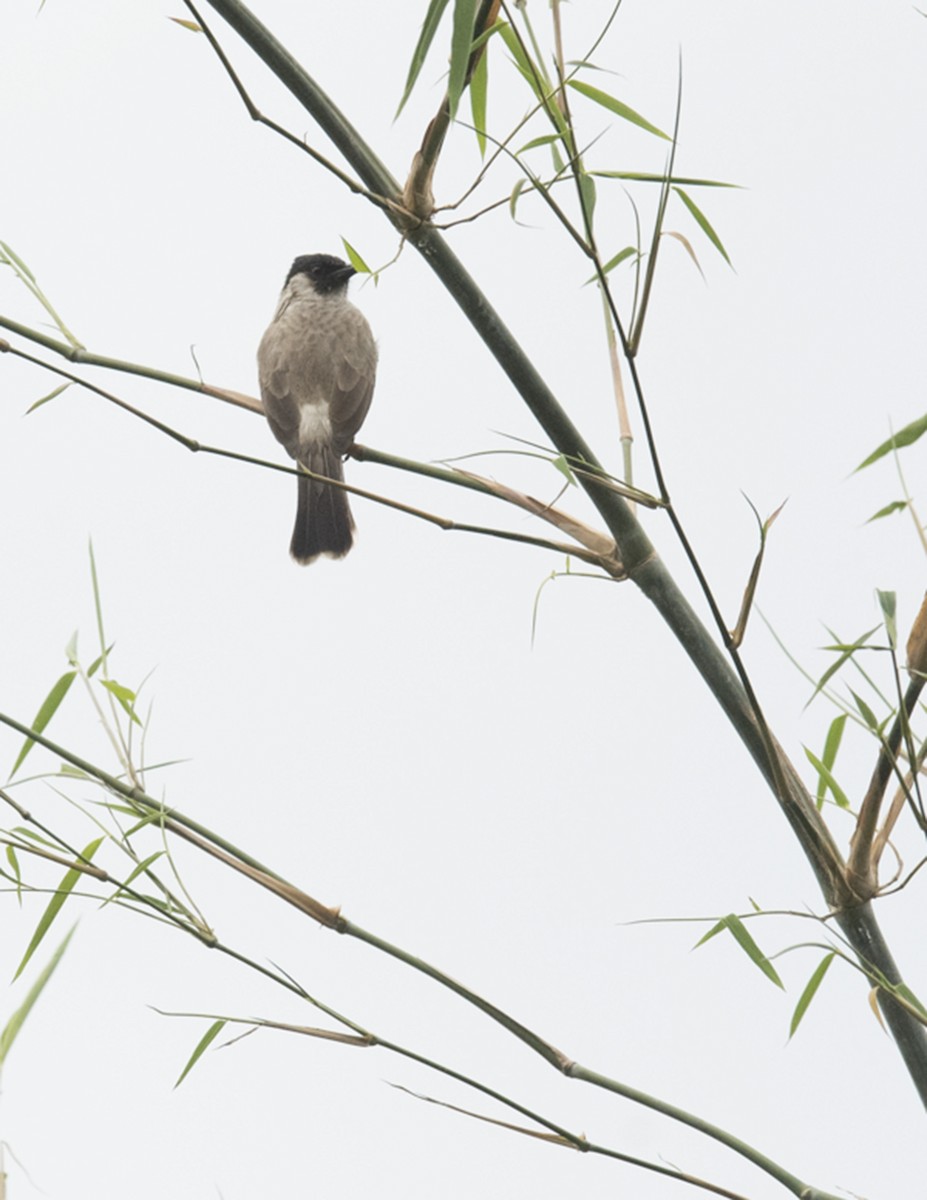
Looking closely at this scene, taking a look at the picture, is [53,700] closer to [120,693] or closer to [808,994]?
[120,693]

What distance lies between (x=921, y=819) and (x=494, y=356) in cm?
75

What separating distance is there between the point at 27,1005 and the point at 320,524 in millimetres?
3586

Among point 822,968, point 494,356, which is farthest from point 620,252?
point 822,968

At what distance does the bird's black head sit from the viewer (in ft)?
20.5

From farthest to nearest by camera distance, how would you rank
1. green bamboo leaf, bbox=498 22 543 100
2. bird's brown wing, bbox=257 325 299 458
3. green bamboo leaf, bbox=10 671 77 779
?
bird's brown wing, bbox=257 325 299 458 → green bamboo leaf, bbox=10 671 77 779 → green bamboo leaf, bbox=498 22 543 100

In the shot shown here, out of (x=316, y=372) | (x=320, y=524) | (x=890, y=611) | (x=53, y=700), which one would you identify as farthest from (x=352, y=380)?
(x=890, y=611)

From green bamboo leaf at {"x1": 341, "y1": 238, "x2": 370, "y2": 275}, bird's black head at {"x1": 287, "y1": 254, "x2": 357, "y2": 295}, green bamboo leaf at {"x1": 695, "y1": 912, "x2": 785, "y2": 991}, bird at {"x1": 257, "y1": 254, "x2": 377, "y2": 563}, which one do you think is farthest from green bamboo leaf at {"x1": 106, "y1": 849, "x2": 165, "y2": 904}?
bird's black head at {"x1": 287, "y1": 254, "x2": 357, "y2": 295}

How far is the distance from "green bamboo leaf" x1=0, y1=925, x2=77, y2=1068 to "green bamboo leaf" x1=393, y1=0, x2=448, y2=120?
1152 millimetres

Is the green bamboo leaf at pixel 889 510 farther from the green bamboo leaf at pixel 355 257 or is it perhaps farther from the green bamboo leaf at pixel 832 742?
the green bamboo leaf at pixel 355 257

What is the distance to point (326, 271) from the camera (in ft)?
20.8

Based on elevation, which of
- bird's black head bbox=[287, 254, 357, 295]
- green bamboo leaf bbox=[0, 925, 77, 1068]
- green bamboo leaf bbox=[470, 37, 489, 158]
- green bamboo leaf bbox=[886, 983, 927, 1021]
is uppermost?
bird's black head bbox=[287, 254, 357, 295]

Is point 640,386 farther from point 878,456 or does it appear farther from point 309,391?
point 309,391

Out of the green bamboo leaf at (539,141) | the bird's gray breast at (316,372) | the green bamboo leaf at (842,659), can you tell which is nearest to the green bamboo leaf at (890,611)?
the green bamboo leaf at (842,659)

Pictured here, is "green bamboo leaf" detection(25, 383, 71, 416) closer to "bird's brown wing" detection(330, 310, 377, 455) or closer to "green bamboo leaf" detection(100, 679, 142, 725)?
"green bamboo leaf" detection(100, 679, 142, 725)
